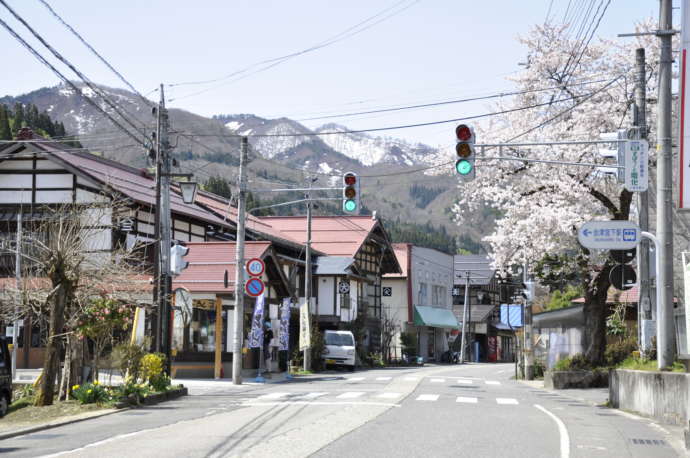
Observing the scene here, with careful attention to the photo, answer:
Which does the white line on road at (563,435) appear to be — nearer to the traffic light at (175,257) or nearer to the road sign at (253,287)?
the traffic light at (175,257)

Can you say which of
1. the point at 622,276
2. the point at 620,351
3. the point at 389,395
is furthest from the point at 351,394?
the point at 620,351

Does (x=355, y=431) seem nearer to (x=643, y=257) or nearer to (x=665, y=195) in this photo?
(x=665, y=195)

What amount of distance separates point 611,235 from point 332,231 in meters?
42.4

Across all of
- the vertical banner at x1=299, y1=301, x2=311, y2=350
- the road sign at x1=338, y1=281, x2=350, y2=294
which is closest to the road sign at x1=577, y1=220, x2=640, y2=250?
the vertical banner at x1=299, y1=301, x2=311, y2=350

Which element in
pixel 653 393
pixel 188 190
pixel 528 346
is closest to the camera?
pixel 653 393

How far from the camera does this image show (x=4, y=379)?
19828 mm

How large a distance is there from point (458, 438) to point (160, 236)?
47.1ft

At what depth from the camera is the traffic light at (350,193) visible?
23.1 metres

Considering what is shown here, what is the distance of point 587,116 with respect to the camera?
93.5ft

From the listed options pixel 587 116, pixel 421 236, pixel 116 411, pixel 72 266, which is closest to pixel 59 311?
pixel 72 266

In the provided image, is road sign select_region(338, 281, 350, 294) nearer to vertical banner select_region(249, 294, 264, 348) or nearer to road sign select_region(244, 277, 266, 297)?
vertical banner select_region(249, 294, 264, 348)

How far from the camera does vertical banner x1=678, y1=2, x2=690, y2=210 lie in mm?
14422

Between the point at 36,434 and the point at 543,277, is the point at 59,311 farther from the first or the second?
the point at 543,277

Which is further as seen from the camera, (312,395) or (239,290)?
(239,290)
